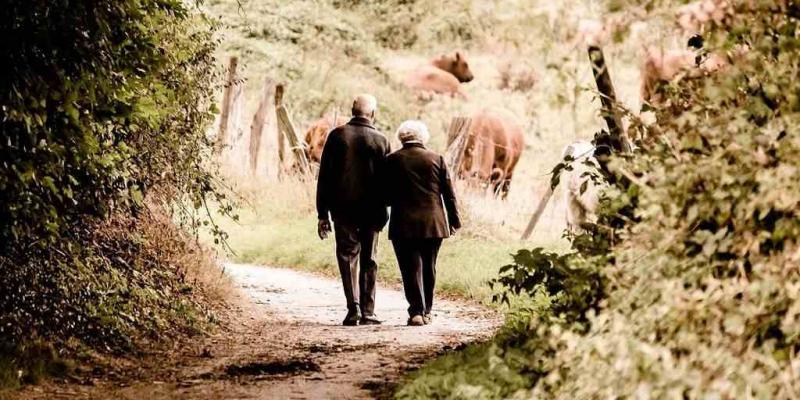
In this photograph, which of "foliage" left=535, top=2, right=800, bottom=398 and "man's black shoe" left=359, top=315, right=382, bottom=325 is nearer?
"foliage" left=535, top=2, right=800, bottom=398

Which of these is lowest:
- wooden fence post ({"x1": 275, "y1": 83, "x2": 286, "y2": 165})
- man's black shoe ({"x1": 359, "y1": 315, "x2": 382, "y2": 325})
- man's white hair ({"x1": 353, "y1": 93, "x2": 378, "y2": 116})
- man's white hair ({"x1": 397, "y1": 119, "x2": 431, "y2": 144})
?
man's black shoe ({"x1": 359, "y1": 315, "x2": 382, "y2": 325})

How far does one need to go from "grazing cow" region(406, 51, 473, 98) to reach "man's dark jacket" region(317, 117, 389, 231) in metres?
23.9

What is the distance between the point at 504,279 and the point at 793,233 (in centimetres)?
283

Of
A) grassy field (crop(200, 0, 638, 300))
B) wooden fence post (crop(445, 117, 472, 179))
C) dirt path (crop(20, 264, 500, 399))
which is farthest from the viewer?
wooden fence post (crop(445, 117, 472, 179))

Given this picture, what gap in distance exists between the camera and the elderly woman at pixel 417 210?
9586 millimetres

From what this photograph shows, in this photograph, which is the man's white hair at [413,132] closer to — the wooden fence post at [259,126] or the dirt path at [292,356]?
the dirt path at [292,356]

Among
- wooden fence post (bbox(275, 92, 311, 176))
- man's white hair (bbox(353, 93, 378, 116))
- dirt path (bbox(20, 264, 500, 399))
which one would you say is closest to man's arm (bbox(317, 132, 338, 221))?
man's white hair (bbox(353, 93, 378, 116))

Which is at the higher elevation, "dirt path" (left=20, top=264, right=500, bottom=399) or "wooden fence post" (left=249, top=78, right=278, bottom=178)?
"wooden fence post" (left=249, top=78, right=278, bottom=178)

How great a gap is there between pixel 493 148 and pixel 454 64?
39.8 ft

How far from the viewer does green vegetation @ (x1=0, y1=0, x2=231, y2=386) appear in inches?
233

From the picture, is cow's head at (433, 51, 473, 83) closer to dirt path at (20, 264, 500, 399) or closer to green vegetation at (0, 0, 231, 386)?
dirt path at (20, 264, 500, 399)

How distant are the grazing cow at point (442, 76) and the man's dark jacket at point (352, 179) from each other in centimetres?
2392

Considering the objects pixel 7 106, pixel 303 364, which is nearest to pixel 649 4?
pixel 7 106

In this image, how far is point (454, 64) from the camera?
1412 inches
